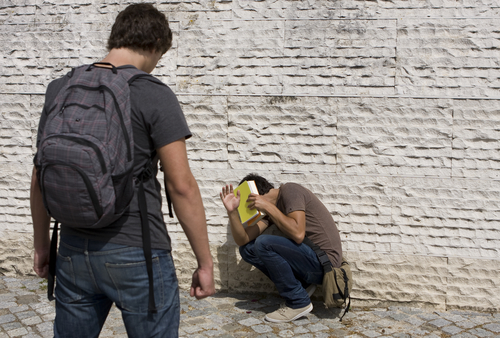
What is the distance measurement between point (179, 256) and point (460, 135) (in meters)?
2.68

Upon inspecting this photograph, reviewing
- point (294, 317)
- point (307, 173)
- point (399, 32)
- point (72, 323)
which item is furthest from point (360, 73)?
Answer: point (72, 323)

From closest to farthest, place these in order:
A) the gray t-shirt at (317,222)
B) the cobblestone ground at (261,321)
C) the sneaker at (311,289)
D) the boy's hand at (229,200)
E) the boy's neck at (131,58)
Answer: the boy's neck at (131,58), the cobblestone ground at (261,321), the boy's hand at (229,200), the gray t-shirt at (317,222), the sneaker at (311,289)

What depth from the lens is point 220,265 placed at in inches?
176

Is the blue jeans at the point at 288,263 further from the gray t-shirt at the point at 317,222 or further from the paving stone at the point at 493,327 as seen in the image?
the paving stone at the point at 493,327

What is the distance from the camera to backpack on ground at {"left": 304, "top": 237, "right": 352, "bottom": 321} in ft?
12.5

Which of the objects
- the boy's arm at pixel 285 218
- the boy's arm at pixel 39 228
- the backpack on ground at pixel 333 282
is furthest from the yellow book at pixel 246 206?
the boy's arm at pixel 39 228

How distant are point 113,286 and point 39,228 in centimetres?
47

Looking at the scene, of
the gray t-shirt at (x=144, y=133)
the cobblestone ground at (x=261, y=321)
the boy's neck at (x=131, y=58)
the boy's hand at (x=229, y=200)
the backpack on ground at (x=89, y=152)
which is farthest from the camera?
the boy's hand at (x=229, y=200)

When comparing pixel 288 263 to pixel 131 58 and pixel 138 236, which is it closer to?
pixel 138 236

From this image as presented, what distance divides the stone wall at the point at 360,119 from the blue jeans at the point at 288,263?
0.52 metres

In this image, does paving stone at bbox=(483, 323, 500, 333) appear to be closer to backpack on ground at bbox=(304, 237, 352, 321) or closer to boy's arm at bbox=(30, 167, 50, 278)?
backpack on ground at bbox=(304, 237, 352, 321)

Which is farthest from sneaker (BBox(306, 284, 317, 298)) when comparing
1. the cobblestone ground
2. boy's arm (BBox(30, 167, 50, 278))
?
boy's arm (BBox(30, 167, 50, 278))

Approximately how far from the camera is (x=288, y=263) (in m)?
3.88

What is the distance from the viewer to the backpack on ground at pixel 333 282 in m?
3.79
